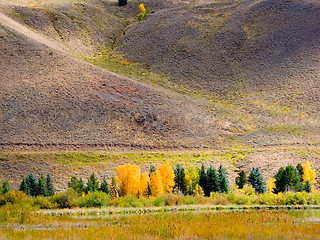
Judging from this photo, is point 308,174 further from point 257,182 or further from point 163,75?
point 163,75

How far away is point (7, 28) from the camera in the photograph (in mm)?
114312

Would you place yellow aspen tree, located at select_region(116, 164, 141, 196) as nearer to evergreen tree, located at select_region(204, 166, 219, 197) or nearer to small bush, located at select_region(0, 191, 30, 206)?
evergreen tree, located at select_region(204, 166, 219, 197)

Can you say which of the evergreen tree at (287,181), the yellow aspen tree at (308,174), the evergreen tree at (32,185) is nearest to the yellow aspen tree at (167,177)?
the evergreen tree at (287,181)

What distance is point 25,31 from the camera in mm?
119562

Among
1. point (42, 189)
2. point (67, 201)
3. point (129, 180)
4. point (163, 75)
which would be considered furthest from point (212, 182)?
point (163, 75)

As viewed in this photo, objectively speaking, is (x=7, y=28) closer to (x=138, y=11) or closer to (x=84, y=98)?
(x=84, y=98)

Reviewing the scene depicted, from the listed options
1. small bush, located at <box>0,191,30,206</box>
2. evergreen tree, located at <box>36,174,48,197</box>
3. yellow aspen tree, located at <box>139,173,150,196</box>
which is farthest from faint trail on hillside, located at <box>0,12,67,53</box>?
small bush, located at <box>0,191,30,206</box>

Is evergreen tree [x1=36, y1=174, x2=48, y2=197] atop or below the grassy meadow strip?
atop

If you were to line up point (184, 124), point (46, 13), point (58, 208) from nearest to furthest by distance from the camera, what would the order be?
1. point (58, 208)
2. point (184, 124)
3. point (46, 13)

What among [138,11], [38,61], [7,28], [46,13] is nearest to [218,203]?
[38,61]

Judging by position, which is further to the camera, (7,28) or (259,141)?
(7,28)

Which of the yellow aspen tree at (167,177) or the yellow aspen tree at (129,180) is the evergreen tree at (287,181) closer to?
the yellow aspen tree at (167,177)

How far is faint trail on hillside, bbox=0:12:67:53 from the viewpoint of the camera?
113600 millimetres

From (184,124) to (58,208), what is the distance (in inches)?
1930
